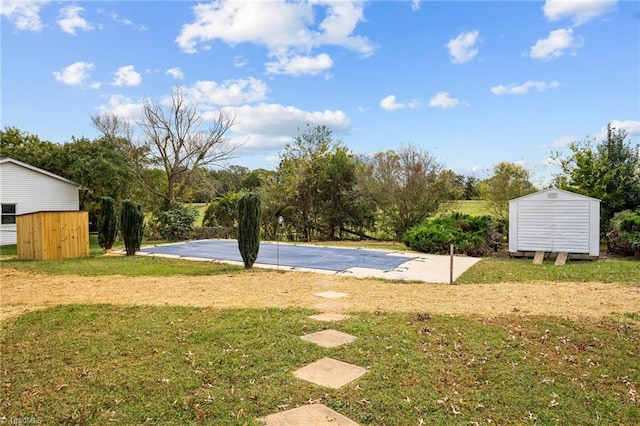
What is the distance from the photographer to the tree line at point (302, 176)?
1379 centimetres

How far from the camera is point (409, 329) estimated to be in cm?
426

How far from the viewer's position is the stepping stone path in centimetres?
240

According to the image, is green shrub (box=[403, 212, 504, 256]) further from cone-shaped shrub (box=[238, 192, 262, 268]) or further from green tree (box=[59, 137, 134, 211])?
green tree (box=[59, 137, 134, 211])

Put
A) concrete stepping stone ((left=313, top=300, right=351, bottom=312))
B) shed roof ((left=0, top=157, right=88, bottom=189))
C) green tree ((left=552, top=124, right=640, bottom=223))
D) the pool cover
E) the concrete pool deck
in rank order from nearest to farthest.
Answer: concrete stepping stone ((left=313, top=300, right=351, bottom=312)), the concrete pool deck, the pool cover, green tree ((left=552, top=124, right=640, bottom=223)), shed roof ((left=0, top=157, right=88, bottom=189))

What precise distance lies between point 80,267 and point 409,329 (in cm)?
845

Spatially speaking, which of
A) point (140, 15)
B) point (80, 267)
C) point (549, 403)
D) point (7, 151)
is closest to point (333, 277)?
point (549, 403)

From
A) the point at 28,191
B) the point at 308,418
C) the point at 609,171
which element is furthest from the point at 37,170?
the point at 609,171

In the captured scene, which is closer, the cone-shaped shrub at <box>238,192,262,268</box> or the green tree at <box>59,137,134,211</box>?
the cone-shaped shrub at <box>238,192,262,268</box>

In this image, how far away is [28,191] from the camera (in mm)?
16328

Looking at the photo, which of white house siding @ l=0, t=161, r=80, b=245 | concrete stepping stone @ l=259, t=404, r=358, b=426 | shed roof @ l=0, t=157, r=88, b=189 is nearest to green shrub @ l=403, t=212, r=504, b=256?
concrete stepping stone @ l=259, t=404, r=358, b=426

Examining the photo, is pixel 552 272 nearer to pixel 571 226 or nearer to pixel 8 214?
pixel 571 226

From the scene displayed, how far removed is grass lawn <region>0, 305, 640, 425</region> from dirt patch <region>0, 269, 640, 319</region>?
2.05 feet

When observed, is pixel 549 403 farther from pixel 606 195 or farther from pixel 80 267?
pixel 606 195

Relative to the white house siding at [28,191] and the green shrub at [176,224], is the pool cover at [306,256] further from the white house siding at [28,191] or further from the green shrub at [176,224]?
the white house siding at [28,191]
